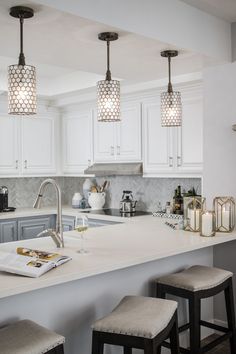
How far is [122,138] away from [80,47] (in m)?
2.20

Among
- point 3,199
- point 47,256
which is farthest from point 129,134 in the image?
point 47,256

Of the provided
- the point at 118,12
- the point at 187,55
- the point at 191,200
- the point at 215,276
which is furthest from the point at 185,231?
the point at 118,12

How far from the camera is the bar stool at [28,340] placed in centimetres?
178

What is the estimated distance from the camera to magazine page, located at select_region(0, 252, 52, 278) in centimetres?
203

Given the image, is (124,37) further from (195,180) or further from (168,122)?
(195,180)

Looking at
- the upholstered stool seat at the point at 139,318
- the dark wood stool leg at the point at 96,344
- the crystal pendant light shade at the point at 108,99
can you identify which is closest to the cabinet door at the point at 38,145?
the crystal pendant light shade at the point at 108,99

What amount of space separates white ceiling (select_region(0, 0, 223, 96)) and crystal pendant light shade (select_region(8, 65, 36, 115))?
1.09 feet

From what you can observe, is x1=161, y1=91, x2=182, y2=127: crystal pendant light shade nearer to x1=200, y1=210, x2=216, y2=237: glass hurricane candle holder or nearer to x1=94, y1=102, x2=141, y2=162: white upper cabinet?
x1=200, y1=210, x2=216, y2=237: glass hurricane candle holder

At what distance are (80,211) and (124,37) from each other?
2.97 meters

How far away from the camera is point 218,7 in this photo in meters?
3.02

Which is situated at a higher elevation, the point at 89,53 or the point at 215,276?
the point at 89,53

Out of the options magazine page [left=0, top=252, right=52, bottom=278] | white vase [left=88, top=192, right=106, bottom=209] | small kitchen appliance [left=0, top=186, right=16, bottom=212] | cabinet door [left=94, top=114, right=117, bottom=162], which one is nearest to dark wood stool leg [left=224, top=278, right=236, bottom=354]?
magazine page [left=0, top=252, right=52, bottom=278]

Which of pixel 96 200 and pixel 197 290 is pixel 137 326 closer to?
pixel 197 290

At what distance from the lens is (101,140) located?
530cm
